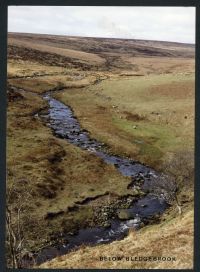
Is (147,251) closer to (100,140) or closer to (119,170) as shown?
(119,170)

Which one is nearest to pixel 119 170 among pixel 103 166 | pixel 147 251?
pixel 103 166

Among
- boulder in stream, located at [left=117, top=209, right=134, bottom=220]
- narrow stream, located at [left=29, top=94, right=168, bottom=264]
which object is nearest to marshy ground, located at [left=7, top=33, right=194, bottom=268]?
narrow stream, located at [left=29, top=94, right=168, bottom=264]

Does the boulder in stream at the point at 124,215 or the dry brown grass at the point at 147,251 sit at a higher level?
the dry brown grass at the point at 147,251

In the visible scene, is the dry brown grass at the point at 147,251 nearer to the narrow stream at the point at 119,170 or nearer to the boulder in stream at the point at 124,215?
the narrow stream at the point at 119,170

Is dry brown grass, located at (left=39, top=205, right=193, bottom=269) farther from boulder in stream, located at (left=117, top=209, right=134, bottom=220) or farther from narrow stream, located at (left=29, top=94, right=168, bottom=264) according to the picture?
boulder in stream, located at (left=117, top=209, right=134, bottom=220)

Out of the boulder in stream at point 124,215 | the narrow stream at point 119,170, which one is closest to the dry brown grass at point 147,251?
the narrow stream at point 119,170

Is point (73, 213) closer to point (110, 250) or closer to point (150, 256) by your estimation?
point (110, 250)
